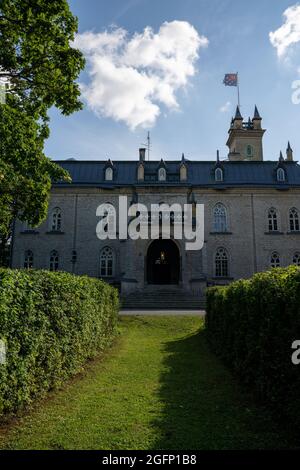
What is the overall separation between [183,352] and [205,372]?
306 centimetres

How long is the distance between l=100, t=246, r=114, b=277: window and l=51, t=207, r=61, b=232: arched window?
4.82 m

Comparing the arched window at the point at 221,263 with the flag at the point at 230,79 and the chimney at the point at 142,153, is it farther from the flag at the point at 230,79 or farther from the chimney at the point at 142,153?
the flag at the point at 230,79

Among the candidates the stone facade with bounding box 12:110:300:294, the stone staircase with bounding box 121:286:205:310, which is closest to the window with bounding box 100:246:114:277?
the stone facade with bounding box 12:110:300:294

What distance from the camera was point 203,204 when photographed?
33.9 m

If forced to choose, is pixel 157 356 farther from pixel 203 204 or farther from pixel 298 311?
pixel 203 204

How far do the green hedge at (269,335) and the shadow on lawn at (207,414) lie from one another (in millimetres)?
432

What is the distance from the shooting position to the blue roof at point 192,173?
34.7m

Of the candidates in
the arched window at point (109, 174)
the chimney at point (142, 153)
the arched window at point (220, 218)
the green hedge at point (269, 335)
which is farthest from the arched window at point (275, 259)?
the green hedge at point (269, 335)

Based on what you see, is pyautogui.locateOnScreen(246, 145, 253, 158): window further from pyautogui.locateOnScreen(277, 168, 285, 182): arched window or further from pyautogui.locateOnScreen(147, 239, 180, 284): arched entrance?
pyautogui.locateOnScreen(147, 239, 180, 284): arched entrance

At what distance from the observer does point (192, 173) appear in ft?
118

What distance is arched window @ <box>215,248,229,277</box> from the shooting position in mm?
33156

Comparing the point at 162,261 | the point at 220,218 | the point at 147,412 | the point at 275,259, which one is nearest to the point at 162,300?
the point at 162,261

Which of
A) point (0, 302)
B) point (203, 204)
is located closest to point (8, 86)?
point (0, 302)

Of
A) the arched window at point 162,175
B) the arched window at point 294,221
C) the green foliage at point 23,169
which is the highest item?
the arched window at point 162,175
